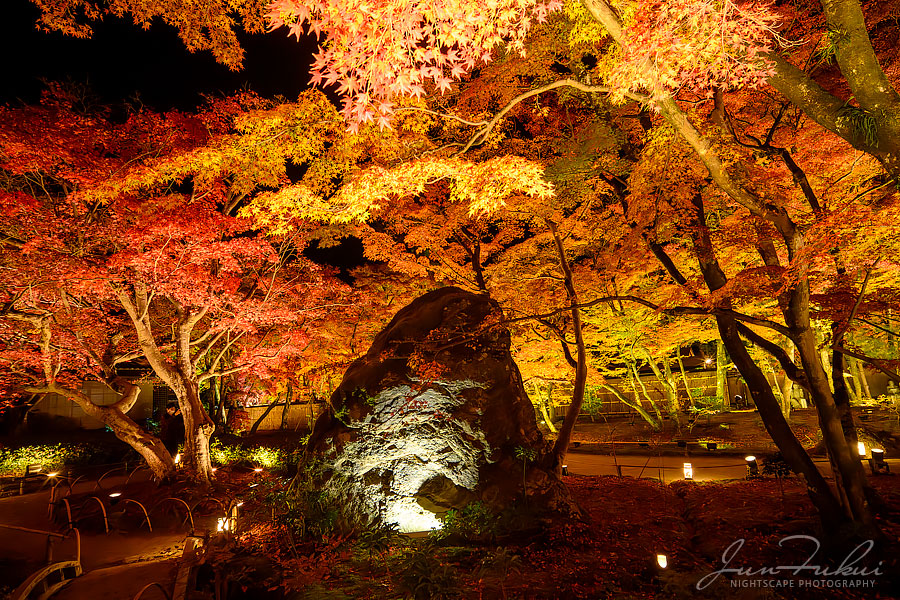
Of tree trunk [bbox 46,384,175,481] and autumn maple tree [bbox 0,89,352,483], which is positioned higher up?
autumn maple tree [bbox 0,89,352,483]

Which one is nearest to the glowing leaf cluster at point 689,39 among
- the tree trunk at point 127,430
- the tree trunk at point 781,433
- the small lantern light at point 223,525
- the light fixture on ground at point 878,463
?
the tree trunk at point 781,433

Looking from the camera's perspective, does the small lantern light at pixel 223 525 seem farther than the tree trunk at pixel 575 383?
No

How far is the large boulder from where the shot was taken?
8273mm

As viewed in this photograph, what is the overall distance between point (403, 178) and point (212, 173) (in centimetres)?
744

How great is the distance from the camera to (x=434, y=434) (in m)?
8.66

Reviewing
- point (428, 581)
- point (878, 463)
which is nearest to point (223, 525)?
point (428, 581)

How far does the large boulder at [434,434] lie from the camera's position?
27.1 feet

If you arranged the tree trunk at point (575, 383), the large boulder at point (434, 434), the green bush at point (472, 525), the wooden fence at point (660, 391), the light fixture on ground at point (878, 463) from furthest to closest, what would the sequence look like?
the wooden fence at point (660, 391) → the light fixture on ground at point (878, 463) → the tree trunk at point (575, 383) → the large boulder at point (434, 434) → the green bush at point (472, 525)

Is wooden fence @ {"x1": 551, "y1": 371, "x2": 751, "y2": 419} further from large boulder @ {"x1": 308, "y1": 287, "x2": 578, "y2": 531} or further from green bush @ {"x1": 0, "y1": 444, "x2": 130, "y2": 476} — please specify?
green bush @ {"x1": 0, "y1": 444, "x2": 130, "y2": 476}

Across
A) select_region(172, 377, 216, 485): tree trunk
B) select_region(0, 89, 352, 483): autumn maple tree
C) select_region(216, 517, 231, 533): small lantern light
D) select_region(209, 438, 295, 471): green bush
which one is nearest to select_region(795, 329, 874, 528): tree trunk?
select_region(216, 517, 231, 533): small lantern light

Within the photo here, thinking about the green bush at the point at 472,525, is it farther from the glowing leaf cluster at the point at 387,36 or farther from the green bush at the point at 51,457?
the green bush at the point at 51,457

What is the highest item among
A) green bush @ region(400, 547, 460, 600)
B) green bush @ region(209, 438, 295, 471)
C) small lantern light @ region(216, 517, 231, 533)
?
green bush @ region(209, 438, 295, 471)

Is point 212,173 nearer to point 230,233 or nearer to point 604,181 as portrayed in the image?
point 230,233

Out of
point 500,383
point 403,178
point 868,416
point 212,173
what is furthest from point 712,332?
point 212,173
